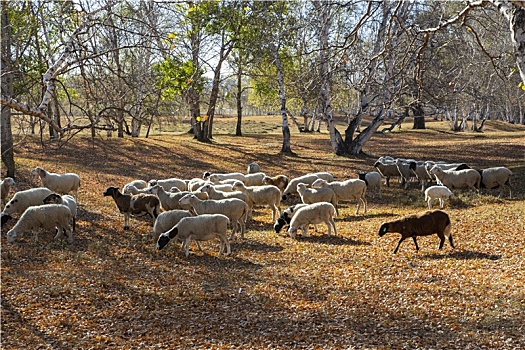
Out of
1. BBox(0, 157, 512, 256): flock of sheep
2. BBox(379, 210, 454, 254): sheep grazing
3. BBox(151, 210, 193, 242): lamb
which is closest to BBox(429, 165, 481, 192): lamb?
BBox(0, 157, 512, 256): flock of sheep

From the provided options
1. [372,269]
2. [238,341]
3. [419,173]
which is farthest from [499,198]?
[238,341]

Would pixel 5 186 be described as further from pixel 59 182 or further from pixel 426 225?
pixel 426 225

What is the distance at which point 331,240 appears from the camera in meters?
13.7

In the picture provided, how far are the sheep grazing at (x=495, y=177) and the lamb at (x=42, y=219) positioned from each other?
14.6 meters

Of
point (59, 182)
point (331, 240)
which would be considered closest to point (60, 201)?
point (59, 182)

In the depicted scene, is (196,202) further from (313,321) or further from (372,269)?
(313,321)

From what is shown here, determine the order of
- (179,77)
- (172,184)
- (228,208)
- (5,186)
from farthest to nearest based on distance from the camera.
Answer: (172,184) → (5,186) → (228,208) → (179,77)

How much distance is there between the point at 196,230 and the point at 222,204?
6.25 ft

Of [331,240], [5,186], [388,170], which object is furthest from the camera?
[388,170]

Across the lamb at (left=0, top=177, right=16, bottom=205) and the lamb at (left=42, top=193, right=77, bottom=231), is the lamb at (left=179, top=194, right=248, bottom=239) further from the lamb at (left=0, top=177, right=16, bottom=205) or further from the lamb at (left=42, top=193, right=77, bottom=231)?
the lamb at (left=0, top=177, right=16, bottom=205)

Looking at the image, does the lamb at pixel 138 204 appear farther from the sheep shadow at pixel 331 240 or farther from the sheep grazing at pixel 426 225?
the sheep grazing at pixel 426 225

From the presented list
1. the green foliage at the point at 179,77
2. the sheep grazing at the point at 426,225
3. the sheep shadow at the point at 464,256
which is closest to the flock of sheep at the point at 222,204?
the sheep grazing at the point at 426,225

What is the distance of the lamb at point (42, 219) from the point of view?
12.2 metres

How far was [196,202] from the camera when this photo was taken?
13.9 meters
